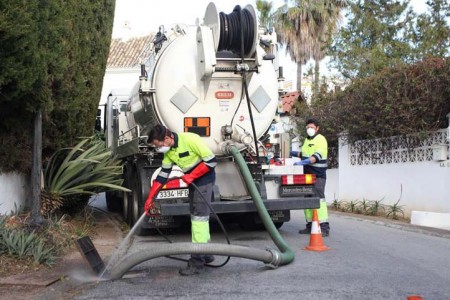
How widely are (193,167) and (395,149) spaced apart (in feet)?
25.5

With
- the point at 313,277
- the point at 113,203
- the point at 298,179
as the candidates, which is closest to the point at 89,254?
the point at 313,277

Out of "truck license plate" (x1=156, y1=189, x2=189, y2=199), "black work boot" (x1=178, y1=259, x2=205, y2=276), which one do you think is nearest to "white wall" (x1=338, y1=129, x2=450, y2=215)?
"truck license plate" (x1=156, y1=189, x2=189, y2=199)

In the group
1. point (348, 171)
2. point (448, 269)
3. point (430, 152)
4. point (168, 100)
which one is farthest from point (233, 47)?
point (348, 171)

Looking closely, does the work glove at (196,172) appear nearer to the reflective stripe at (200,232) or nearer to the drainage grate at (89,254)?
the reflective stripe at (200,232)

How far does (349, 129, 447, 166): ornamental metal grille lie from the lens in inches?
446

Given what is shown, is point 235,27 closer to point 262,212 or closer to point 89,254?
point 262,212

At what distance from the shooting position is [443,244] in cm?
843

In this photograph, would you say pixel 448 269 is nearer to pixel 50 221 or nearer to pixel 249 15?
pixel 249 15

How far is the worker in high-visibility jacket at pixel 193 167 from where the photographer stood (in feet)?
19.9

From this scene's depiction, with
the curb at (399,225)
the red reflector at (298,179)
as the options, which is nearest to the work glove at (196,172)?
the red reflector at (298,179)

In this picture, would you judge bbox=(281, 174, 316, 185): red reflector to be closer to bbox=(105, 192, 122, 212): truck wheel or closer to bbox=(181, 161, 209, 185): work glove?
bbox=(181, 161, 209, 185): work glove

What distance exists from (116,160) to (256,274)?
5.09m

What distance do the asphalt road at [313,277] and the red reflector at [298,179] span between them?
884 millimetres

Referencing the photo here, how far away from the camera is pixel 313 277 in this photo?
5762 millimetres
